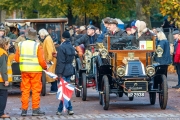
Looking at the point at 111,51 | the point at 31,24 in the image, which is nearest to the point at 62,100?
the point at 111,51

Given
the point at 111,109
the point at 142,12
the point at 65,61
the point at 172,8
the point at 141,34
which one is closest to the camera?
the point at 65,61

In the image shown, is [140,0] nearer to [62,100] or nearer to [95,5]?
[95,5]

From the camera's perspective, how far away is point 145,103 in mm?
16875

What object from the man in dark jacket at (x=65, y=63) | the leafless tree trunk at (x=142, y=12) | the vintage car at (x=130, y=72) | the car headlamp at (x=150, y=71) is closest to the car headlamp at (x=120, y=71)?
the vintage car at (x=130, y=72)

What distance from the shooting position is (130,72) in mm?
15023

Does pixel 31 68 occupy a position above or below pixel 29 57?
below

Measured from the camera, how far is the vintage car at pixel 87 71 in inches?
690

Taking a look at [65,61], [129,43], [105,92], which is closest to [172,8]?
[129,43]

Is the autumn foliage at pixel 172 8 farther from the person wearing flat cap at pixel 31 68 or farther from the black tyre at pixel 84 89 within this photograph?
the person wearing flat cap at pixel 31 68

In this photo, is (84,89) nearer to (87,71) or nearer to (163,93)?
(87,71)

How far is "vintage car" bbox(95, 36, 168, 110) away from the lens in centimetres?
1497

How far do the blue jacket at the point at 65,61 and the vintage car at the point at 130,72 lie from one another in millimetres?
1020

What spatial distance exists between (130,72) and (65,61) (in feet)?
5.05

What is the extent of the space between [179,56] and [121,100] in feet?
12.5
